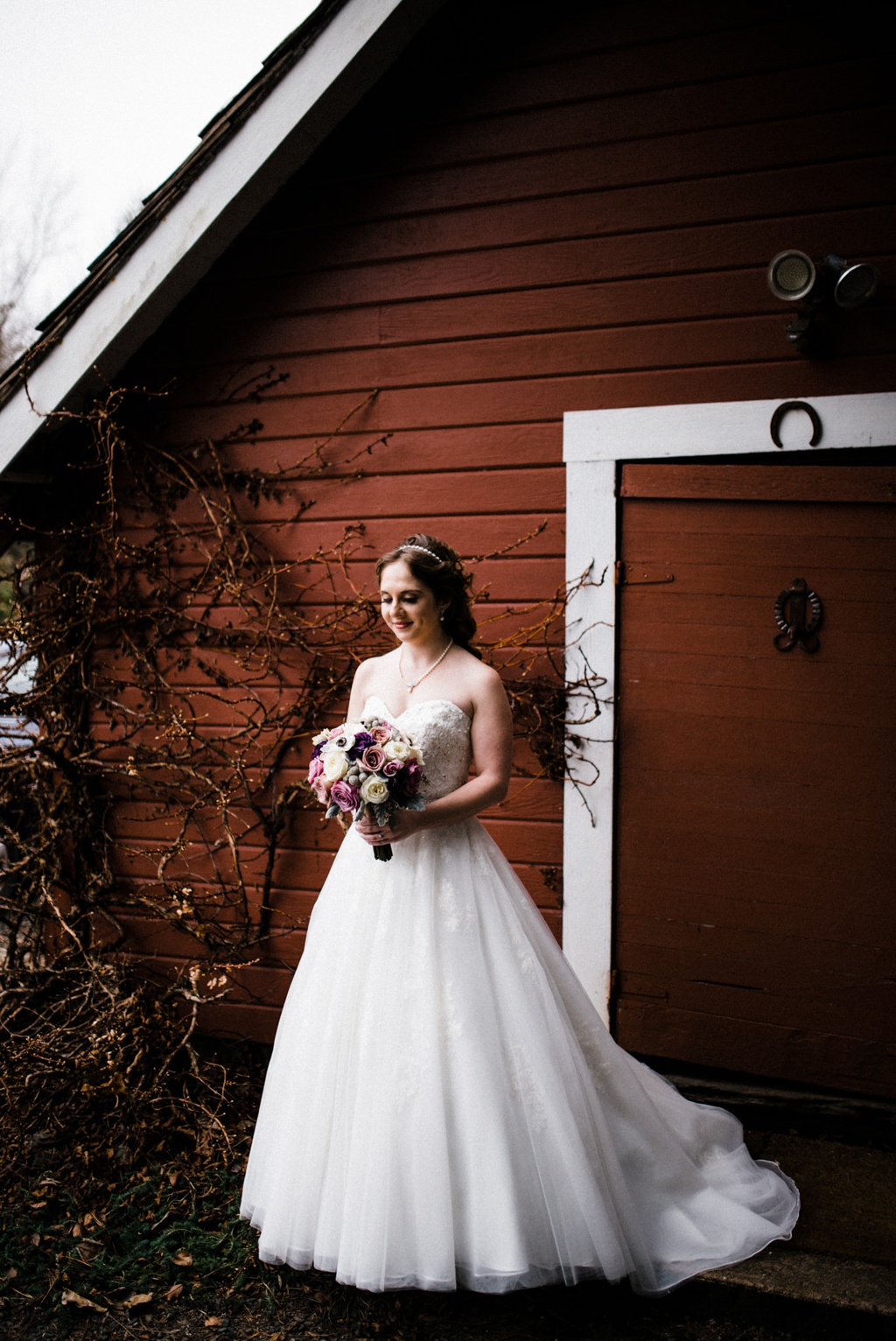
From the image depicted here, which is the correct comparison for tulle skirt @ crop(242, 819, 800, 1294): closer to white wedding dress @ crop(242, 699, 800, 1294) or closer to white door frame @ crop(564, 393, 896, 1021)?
white wedding dress @ crop(242, 699, 800, 1294)

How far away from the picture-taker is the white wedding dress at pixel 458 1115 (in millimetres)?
2582

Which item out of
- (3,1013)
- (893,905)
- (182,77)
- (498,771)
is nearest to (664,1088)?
(893,905)

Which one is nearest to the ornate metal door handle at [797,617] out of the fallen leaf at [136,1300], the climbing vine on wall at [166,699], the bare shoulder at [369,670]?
the climbing vine on wall at [166,699]

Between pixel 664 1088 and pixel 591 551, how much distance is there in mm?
2095

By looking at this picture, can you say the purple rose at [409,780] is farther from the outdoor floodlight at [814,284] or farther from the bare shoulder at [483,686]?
the outdoor floodlight at [814,284]

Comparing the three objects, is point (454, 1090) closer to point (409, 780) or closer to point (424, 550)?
point (409, 780)

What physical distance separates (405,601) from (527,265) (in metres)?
1.88

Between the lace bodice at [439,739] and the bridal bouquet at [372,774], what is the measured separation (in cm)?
14

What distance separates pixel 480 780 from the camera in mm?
2949

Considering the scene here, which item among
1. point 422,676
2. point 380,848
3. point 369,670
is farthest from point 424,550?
point 380,848

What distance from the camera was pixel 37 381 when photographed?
417cm

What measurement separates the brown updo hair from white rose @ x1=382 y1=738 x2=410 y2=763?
1.96 ft

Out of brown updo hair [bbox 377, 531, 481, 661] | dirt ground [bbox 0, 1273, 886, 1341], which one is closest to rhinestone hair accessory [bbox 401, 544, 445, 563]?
brown updo hair [bbox 377, 531, 481, 661]

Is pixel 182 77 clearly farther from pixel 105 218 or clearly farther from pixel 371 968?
pixel 371 968
